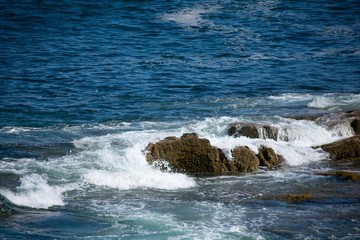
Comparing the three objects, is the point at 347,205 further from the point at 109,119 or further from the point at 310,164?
the point at 109,119

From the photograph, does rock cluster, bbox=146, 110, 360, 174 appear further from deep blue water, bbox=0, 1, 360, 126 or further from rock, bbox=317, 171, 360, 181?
deep blue water, bbox=0, 1, 360, 126

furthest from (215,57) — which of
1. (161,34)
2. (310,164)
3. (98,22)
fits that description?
(310,164)

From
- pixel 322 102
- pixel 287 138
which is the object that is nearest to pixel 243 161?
pixel 287 138

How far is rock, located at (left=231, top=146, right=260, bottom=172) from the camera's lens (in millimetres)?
17531

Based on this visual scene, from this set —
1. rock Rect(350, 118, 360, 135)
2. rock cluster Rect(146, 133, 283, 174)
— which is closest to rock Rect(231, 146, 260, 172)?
rock cluster Rect(146, 133, 283, 174)

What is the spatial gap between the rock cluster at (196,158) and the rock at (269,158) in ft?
0.74

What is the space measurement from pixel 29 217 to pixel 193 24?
2887 cm

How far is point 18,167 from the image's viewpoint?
17.5 meters

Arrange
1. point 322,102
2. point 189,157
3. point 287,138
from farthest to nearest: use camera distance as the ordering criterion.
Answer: point 322,102 → point 287,138 → point 189,157

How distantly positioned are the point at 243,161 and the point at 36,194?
205 inches

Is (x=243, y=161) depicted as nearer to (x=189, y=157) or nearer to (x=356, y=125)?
(x=189, y=157)

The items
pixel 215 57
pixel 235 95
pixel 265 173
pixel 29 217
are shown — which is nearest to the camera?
pixel 29 217

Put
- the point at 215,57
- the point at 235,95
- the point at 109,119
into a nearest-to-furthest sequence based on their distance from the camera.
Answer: the point at 109,119, the point at 235,95, the point at 215,57

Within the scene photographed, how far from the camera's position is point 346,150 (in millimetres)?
18641
